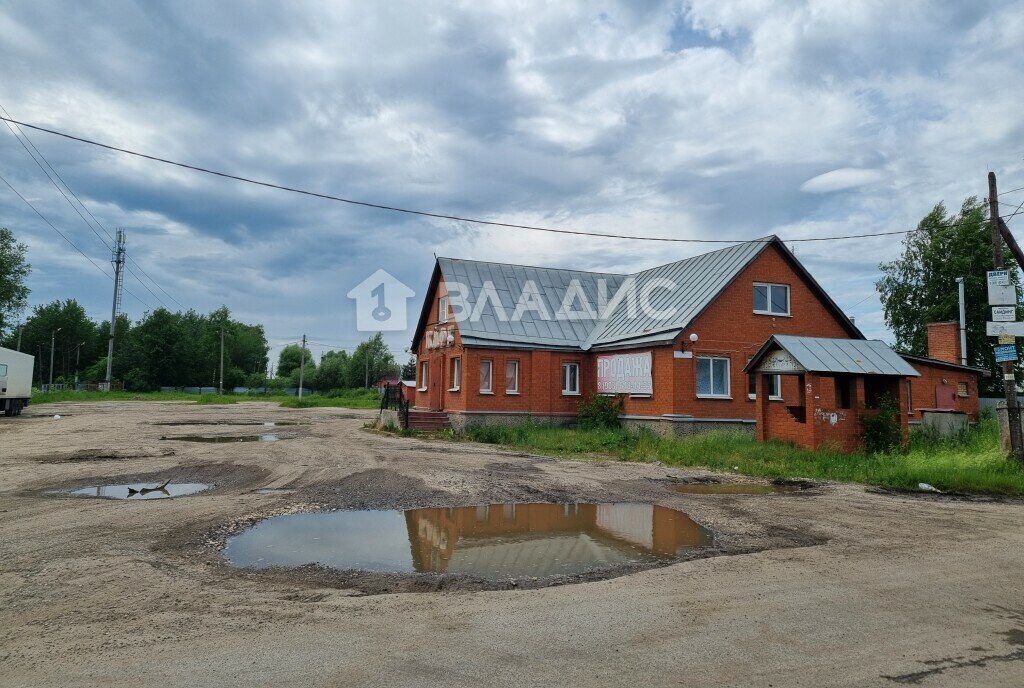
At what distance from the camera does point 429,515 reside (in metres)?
9.14

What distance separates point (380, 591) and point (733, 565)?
355 cm

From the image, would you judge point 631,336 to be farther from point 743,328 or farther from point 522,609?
point 522,609

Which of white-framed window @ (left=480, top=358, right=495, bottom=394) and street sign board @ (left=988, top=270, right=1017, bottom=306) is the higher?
street sign board @ (left=988, top=270, right=1017, bottom=306)

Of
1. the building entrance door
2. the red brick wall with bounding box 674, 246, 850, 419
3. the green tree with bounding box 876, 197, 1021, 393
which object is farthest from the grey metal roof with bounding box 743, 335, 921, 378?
the green tree with bounding box 876, 197, 1021, 393

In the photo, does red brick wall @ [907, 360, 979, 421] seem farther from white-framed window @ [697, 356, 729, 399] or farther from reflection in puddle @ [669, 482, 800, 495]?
reflection in puddle @ [669, 482, 800, 495]

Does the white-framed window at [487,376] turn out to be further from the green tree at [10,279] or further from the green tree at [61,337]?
the green tree at [61,337]

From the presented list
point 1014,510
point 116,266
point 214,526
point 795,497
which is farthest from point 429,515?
point 116,266

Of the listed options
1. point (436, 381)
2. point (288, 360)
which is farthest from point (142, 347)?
point (436, 381)

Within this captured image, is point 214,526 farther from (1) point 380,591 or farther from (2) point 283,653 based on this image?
(2) point 283,653

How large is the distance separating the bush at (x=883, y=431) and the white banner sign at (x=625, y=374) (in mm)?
6868

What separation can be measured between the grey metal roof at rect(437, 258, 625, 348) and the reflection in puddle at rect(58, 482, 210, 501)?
13643 mm

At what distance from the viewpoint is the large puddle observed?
6.56 meters

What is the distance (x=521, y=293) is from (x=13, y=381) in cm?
2494

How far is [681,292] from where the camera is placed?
23.0 meters
